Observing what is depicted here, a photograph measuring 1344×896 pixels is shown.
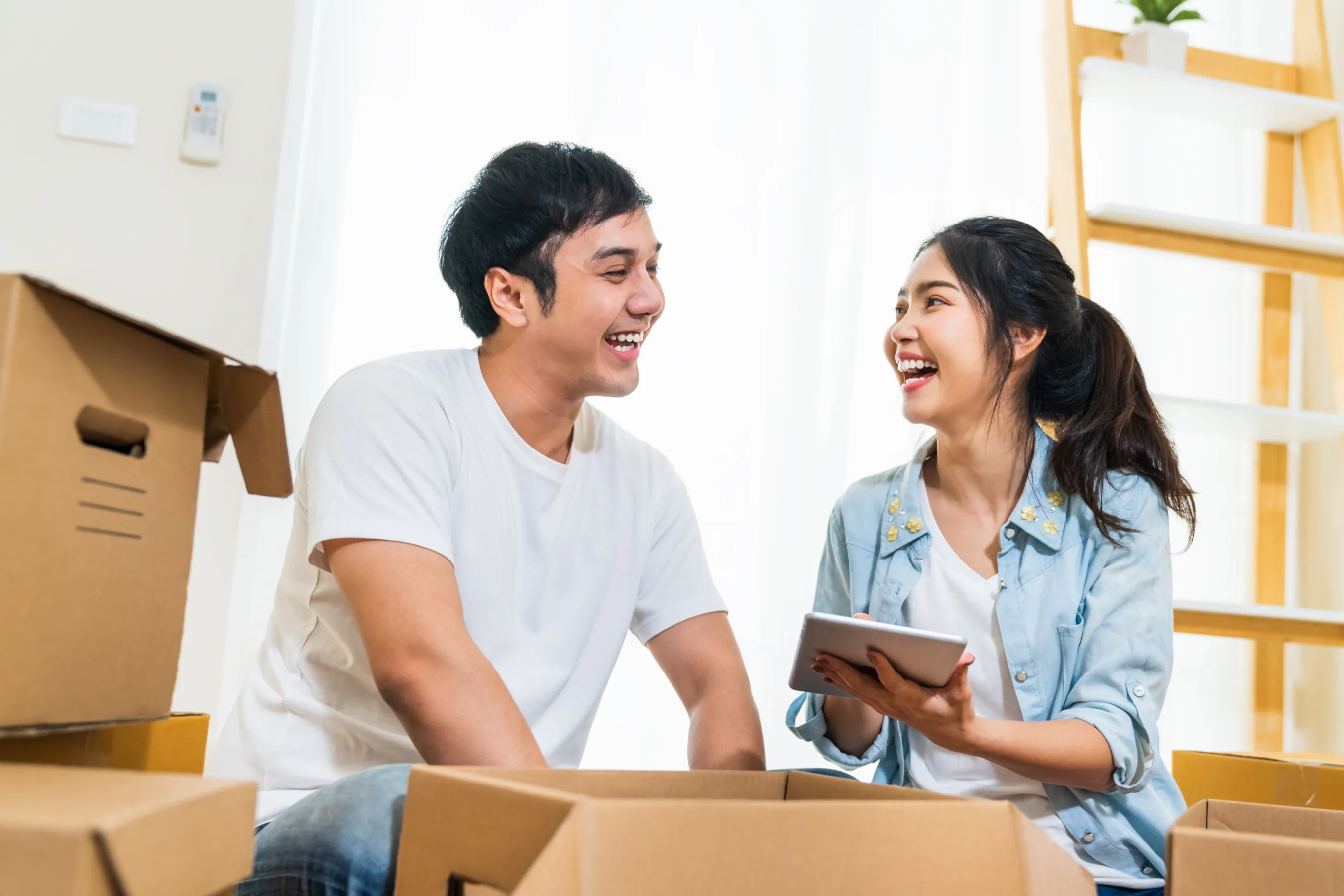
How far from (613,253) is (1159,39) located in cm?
123

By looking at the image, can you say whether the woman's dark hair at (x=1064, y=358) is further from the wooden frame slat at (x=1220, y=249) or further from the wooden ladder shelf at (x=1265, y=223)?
the wooden frame slat at (x=1220, y=249)

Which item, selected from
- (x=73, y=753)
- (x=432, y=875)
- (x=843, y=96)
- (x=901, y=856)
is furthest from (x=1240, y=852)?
(x=843, y=96)

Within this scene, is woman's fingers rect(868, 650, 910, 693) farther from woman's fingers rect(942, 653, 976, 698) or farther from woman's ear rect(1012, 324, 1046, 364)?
woman's ear rect(1012, 324, 1046, 364)

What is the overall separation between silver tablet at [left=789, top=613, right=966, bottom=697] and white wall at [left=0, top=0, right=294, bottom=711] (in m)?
1.20

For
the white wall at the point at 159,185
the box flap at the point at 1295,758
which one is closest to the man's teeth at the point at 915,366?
the box flap at the point at 1295,758

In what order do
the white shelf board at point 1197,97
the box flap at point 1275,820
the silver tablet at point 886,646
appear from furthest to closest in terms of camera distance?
the white shelf board at point 1197,97, the silver tablet at point 886,646, the box flap at point 1275,820

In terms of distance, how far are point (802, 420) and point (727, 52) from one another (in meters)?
0.71

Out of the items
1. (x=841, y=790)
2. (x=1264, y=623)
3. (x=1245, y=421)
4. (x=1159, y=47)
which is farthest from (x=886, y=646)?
(x=1159, y=47)

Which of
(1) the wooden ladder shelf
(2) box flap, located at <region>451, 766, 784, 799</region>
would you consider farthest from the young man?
(1) the wooden ladder shelf

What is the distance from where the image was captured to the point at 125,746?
91 centimetres

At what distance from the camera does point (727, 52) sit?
2.09 meters

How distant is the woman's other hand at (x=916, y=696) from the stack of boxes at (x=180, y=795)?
243 mm

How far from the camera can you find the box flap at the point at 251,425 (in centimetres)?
85

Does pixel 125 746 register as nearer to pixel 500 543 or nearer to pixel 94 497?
pixel 94 497
